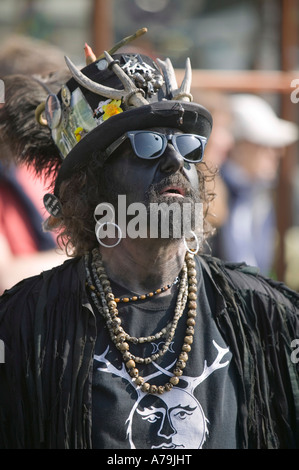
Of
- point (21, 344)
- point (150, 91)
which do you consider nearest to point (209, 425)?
point (21, 344)

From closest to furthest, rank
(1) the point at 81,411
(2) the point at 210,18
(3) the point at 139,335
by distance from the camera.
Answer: (1) the point at 81,411 → (3) the point at 139,335 → (2) the point at 210,18

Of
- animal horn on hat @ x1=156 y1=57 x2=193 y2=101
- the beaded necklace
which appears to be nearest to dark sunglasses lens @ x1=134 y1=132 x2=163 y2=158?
animal horn on hat @ x1=156 y1=57 x2=193 y2=101

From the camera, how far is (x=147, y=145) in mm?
2457

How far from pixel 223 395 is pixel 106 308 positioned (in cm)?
49

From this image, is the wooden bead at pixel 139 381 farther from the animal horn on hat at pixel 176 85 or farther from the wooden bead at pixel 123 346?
the animal horn on hat at pixel 176 85

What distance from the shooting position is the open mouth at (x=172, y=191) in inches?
97.0

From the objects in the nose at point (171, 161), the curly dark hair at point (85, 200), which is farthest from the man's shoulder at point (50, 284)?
the nose at point (171, 161)

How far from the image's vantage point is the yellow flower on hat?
254 cm

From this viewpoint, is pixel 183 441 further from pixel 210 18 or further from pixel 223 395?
pixel 210 18

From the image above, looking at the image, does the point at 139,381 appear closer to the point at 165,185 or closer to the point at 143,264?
the point at 143,264

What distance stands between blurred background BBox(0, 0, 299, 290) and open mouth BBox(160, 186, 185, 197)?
2029mm

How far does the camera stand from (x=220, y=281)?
2691mm

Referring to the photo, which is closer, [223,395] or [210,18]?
[223,395]

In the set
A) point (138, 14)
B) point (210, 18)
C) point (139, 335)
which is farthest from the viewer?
point (210, 18)
